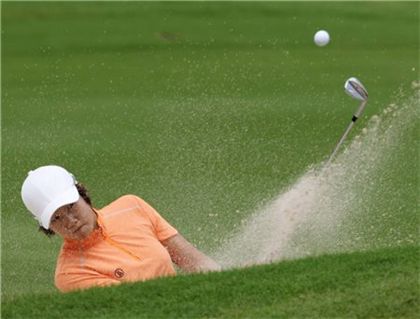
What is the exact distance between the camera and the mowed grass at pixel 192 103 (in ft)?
24.0

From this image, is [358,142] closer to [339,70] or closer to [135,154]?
[135,154]

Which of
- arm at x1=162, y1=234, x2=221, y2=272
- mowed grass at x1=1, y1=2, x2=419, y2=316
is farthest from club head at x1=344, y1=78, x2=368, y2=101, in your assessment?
arm at x1=162, y1=234, x2=221, y2=272

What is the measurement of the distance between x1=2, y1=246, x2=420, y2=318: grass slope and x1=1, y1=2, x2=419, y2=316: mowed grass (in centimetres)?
12

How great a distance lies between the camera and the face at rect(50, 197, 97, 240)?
4.77 m

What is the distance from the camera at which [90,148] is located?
851 centimetres

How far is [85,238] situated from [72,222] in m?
0.09

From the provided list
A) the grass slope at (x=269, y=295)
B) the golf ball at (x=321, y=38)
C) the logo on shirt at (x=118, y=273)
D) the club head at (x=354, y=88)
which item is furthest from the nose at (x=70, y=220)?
the golf ball at (x=321, y=38)

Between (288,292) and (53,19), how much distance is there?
30.7 feet

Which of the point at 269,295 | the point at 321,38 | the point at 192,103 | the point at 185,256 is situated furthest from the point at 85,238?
the point at 321,38

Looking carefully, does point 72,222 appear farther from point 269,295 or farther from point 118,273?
point 269,295

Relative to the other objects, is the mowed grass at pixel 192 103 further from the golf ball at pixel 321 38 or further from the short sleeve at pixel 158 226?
the short sleeve at pixel 158 226

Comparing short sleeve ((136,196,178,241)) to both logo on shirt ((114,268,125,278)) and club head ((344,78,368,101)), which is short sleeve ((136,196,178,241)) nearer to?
logo on shirt ((114,268,125,278))

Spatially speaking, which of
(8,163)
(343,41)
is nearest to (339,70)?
(343,41)

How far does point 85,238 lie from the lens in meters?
4.78
